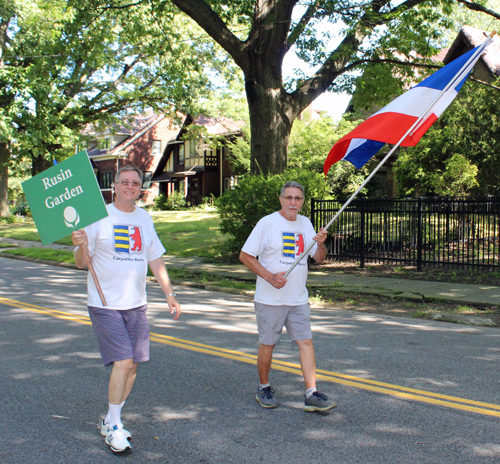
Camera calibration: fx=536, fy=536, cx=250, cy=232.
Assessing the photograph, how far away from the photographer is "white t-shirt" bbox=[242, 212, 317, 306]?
445 centimetres

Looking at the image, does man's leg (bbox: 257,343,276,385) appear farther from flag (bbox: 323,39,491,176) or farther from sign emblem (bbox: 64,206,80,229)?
flag (bbox: 323,39,491,176)

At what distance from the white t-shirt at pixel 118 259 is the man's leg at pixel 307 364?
1.40 m

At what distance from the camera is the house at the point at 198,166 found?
46.0 metres

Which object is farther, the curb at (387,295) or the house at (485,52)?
the house at (485,52)

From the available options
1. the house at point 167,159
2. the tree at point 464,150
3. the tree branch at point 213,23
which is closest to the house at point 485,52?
the tree at point 464,150

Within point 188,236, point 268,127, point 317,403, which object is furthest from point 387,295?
point 188,236

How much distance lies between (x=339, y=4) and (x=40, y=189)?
1328cm

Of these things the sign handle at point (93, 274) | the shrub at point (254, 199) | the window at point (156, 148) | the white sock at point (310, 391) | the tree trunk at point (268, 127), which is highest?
the window at point (156, 148)

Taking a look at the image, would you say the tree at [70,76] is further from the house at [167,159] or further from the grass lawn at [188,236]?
the house at [167,159]

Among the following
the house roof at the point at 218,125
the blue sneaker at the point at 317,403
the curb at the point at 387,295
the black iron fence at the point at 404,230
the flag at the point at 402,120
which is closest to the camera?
the blue sneaker at the point at 317,403

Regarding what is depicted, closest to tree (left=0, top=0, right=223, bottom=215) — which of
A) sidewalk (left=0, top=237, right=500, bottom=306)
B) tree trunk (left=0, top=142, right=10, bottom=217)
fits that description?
tree trunk (left=0, top=142, right=10, bottom=217)

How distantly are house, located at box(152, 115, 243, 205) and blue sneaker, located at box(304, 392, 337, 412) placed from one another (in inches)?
1566

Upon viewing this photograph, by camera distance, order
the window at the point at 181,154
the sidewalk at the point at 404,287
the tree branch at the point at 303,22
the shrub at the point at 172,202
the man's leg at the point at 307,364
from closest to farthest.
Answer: the man's leg at the point at 307,364
the sidewalk at the point at 404,287
the tree branch at the point at 303,22
the shrub at the point at 172,202
the window at the point at 181,154

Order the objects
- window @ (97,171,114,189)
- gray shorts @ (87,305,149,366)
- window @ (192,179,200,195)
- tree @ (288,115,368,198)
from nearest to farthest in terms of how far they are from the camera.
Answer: gray shorts @ (87,305,149,366)
tree @ (288,115,368,198)
window @ (192,179,200,195)
window @ (97,171,114,189)
